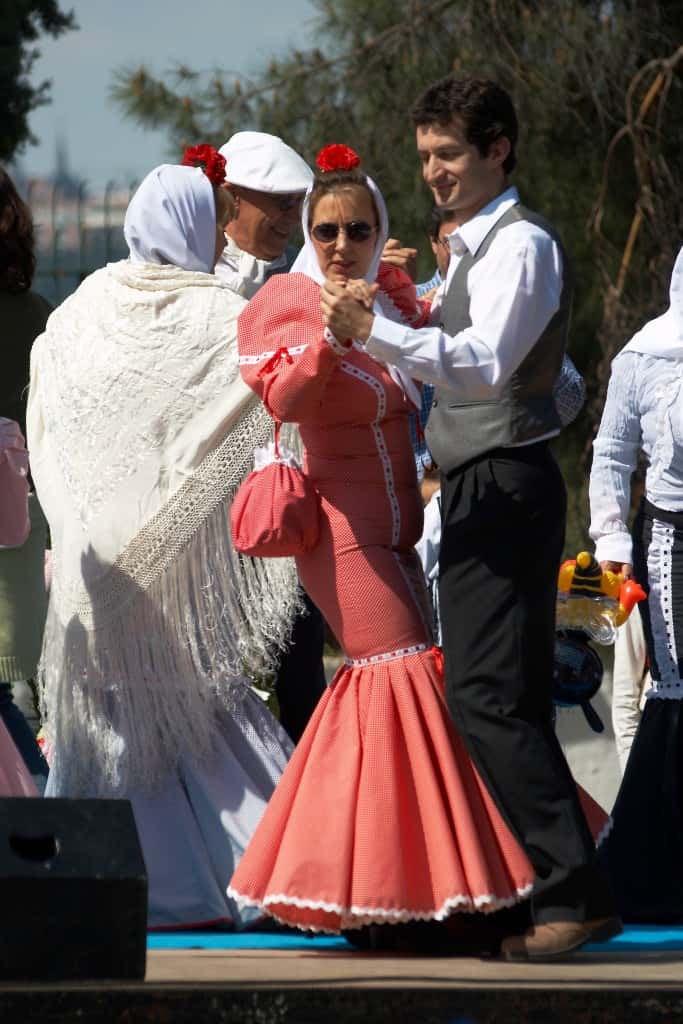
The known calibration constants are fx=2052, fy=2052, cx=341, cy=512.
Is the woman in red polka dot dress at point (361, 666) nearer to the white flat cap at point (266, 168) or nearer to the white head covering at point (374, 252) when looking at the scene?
the white head covering at point (374, 252)

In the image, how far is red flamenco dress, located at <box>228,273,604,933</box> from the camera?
387 cm

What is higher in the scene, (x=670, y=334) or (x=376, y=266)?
(x=376, y=266)

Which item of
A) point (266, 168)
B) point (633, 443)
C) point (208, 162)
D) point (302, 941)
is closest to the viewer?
point (302, 941)

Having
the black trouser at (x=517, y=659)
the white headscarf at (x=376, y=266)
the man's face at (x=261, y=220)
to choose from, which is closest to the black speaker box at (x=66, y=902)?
the black trouser at (x=517, y=659)

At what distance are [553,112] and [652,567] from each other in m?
4.84

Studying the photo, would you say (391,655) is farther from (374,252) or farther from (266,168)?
(266,168)

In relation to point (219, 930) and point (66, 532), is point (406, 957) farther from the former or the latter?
point (66, 532)

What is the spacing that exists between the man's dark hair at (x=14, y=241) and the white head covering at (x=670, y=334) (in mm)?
1578

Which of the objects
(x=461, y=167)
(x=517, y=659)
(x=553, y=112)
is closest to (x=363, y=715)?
(x=517, y=659)

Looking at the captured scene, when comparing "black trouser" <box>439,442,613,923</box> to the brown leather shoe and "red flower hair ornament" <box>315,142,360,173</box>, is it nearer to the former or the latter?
the brown leather shoe

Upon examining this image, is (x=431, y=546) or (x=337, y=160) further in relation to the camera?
(x=431, y=546)

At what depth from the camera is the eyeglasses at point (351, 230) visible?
3.97 metres

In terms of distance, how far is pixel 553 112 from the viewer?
941cm

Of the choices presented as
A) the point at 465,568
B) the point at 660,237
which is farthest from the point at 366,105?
the point at 465,568
